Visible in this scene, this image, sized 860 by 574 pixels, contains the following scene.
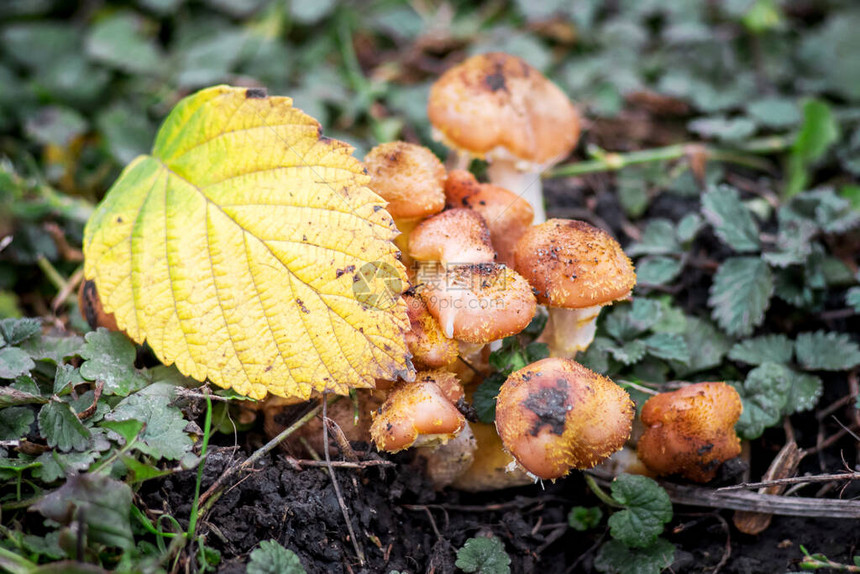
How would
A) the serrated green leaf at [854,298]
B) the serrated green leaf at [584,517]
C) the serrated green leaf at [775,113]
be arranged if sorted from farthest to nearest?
the serrated green leaf at [775,113], the serrated green leaf at [854,298], the serrated green leaf at [584,517]

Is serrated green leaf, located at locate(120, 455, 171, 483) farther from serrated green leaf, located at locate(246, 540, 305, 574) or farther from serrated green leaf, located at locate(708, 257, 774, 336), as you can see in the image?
serrated green leaf, located at locate(708, 257, 774, 336)

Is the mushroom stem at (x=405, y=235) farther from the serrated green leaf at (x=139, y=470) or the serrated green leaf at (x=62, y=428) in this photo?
the serrated green leaf at (x=62, y=428)

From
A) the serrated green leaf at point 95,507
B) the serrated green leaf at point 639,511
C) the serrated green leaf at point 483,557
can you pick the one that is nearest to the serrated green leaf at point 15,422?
the serrated green leaf at point 95,507

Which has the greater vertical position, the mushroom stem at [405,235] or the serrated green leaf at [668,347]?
the mushroom stem at [405,235]

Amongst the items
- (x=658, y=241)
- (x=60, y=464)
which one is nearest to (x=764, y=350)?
(x=658, y=241)

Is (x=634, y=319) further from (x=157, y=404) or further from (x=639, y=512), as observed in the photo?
(x=157, y=404)
